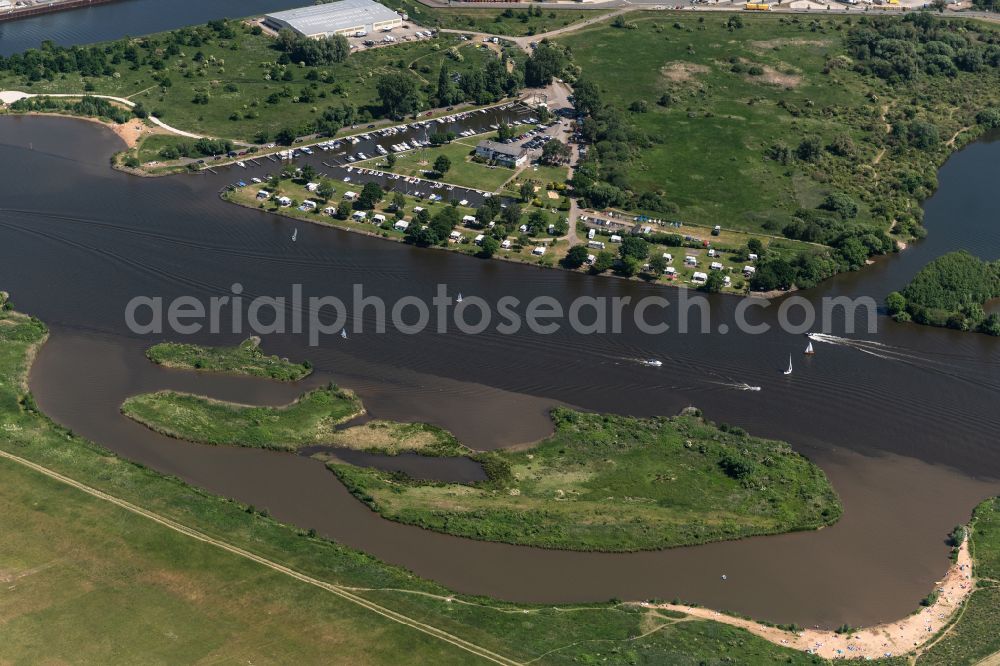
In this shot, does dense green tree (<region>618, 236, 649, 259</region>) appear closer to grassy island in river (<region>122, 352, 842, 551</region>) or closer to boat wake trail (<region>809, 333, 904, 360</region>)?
boat wake trail (<region>809, 333, 904, 360</region>)

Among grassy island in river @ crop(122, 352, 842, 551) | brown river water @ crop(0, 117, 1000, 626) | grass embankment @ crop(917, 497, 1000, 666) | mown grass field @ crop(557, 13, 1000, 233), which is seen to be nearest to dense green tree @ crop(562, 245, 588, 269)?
brown river water @ crop(0, 117, 1000, 626)

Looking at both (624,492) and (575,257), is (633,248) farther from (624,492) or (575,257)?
(624,492)

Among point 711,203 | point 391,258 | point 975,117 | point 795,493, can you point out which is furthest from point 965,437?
point 975,117

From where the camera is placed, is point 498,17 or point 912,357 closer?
point 912,357

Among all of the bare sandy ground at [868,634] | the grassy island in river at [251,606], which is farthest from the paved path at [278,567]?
the bare sandy ground at [868,634]

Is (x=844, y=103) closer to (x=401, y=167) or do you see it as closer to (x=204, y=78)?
(x=401, y=167)

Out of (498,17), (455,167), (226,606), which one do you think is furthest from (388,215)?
(498,17)

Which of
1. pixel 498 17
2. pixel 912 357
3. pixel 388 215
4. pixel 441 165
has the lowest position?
pixel 912 357
